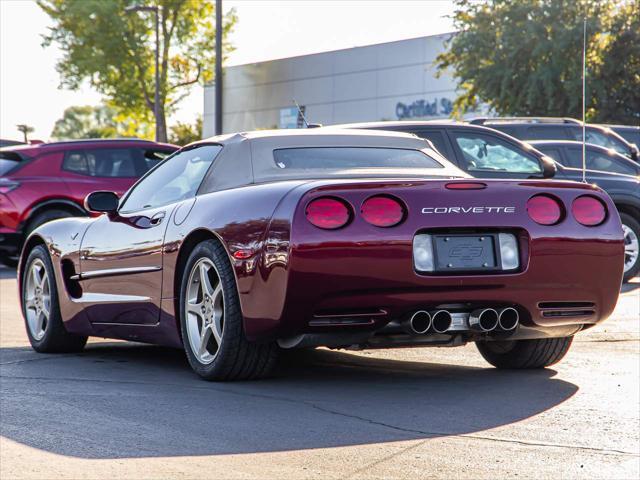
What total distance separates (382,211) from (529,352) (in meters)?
1.56

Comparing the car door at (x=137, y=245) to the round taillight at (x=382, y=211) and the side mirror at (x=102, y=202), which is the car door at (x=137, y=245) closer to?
the side mirror at (x=102, y=202)

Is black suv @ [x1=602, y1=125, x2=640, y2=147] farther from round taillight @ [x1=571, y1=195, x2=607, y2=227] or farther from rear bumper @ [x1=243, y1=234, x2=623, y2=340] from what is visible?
rear bumper @ [x1=243, y1=234, x2=623, y2=340]

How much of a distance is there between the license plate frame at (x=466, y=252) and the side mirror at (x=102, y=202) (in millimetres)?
2499

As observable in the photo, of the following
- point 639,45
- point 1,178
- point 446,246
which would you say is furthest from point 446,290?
point 639,45

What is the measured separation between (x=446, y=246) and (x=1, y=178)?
1140 centimetres

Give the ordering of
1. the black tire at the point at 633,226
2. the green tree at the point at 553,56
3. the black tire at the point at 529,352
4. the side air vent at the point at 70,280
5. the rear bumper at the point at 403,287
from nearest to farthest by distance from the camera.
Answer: the rear bumper at the point at 403,287
the black tire at the point at 529,352
the side air vent at the point at 70,280
the black tire at the point at 633,226
the green tree at the point at 553,56

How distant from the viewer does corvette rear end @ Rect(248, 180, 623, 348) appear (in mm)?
5742

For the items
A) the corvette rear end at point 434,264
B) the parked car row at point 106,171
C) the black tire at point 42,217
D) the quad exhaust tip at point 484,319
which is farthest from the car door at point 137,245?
the black tire at point 42,217

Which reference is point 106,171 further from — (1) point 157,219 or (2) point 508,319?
(2) point 508,319

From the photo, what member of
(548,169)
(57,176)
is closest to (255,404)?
(548,169)

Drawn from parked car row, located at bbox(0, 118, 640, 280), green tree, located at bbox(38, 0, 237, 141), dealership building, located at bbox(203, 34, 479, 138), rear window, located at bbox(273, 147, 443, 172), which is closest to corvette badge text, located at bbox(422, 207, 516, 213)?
rear window, located at bbox(273, 147, 443, 172)

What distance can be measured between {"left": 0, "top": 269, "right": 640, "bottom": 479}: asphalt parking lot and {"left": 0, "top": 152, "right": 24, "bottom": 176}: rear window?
29.8 feet

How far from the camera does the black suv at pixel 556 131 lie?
1742cm

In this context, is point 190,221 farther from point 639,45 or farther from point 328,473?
point 639,45
